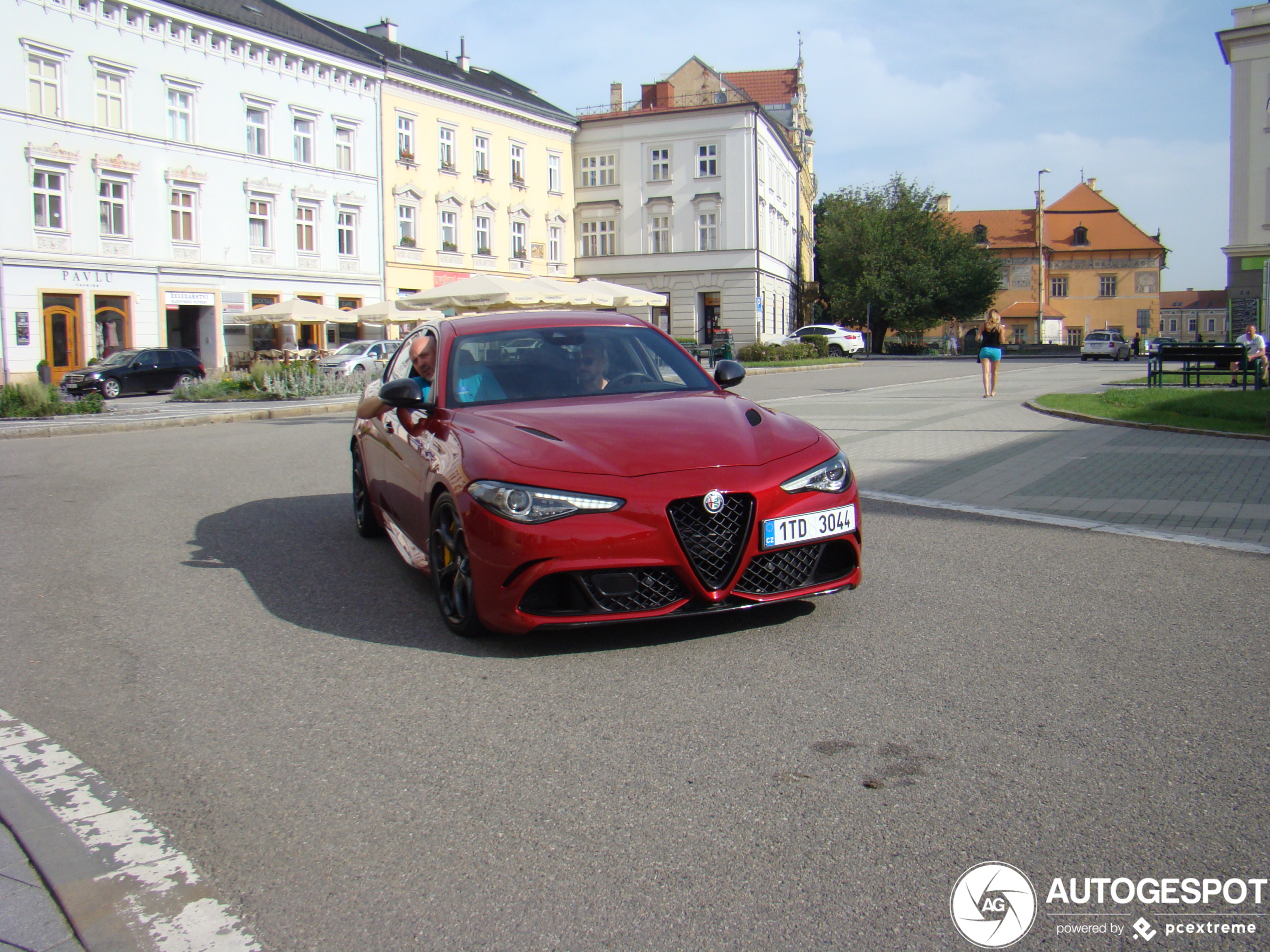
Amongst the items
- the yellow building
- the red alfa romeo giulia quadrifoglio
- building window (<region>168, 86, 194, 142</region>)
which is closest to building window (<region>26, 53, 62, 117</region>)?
building window (<region>168, 86, 194, 142</region>)

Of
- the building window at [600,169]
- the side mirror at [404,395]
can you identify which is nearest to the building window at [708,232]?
the building window at [600,169]

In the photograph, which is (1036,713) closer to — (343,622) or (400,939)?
(400,939)

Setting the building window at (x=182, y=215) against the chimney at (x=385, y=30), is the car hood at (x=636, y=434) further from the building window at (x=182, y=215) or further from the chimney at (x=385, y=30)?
the chimney at (x=385, y=30)

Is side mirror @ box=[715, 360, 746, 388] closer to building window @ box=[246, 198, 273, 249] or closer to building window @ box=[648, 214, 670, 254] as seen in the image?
building window @ box=[246, 198, 273, 249]

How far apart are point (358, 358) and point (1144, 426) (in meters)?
25.2

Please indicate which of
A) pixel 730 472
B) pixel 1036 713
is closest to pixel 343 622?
pixel 730 472

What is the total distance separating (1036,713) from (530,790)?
1843 mm

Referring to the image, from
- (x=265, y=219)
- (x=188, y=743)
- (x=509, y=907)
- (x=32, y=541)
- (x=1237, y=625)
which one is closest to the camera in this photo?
(x=509, y=907)

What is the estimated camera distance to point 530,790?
3.40 metres

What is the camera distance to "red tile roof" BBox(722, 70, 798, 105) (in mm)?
78312

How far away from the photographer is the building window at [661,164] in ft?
192

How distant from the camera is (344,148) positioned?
44812 mm

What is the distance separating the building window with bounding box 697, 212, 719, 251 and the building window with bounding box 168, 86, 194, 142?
88.9 ft

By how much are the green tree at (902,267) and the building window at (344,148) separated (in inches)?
1371
